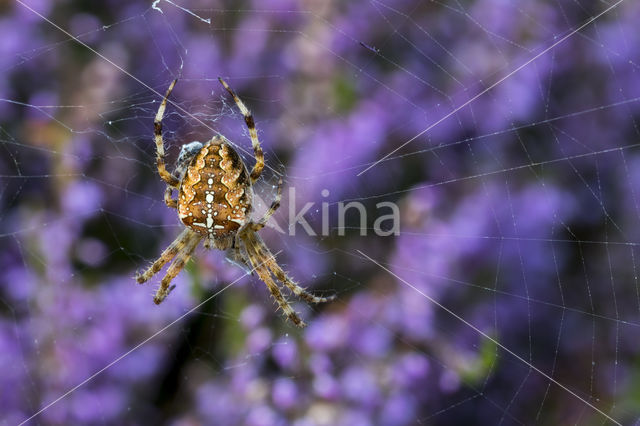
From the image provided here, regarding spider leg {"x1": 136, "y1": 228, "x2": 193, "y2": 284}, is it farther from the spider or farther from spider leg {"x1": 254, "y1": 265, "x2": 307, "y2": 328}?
spider leg {"x1": 254, "y1": 265, "x2": 307, "y2": 328}

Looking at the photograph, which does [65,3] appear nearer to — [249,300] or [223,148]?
[223,148]

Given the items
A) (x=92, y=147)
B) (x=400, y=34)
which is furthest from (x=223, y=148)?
(x=400, y=34)

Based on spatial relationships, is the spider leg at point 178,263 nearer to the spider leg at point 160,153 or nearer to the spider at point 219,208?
the spider at point 219,208

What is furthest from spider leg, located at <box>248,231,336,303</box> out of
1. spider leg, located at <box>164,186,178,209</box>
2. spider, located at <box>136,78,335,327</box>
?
spider leg, located at <box>164,186,178,209</box>

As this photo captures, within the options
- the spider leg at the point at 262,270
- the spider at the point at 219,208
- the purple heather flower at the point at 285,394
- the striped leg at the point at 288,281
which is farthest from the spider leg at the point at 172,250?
the purple heather flower at the point at 285,394

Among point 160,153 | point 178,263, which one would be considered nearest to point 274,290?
point 178,263

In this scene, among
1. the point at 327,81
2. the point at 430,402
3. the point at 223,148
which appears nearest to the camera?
the point at 223,148

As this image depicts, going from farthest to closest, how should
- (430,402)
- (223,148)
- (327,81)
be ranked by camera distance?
(327,81) < (430,402) < (223,148)
